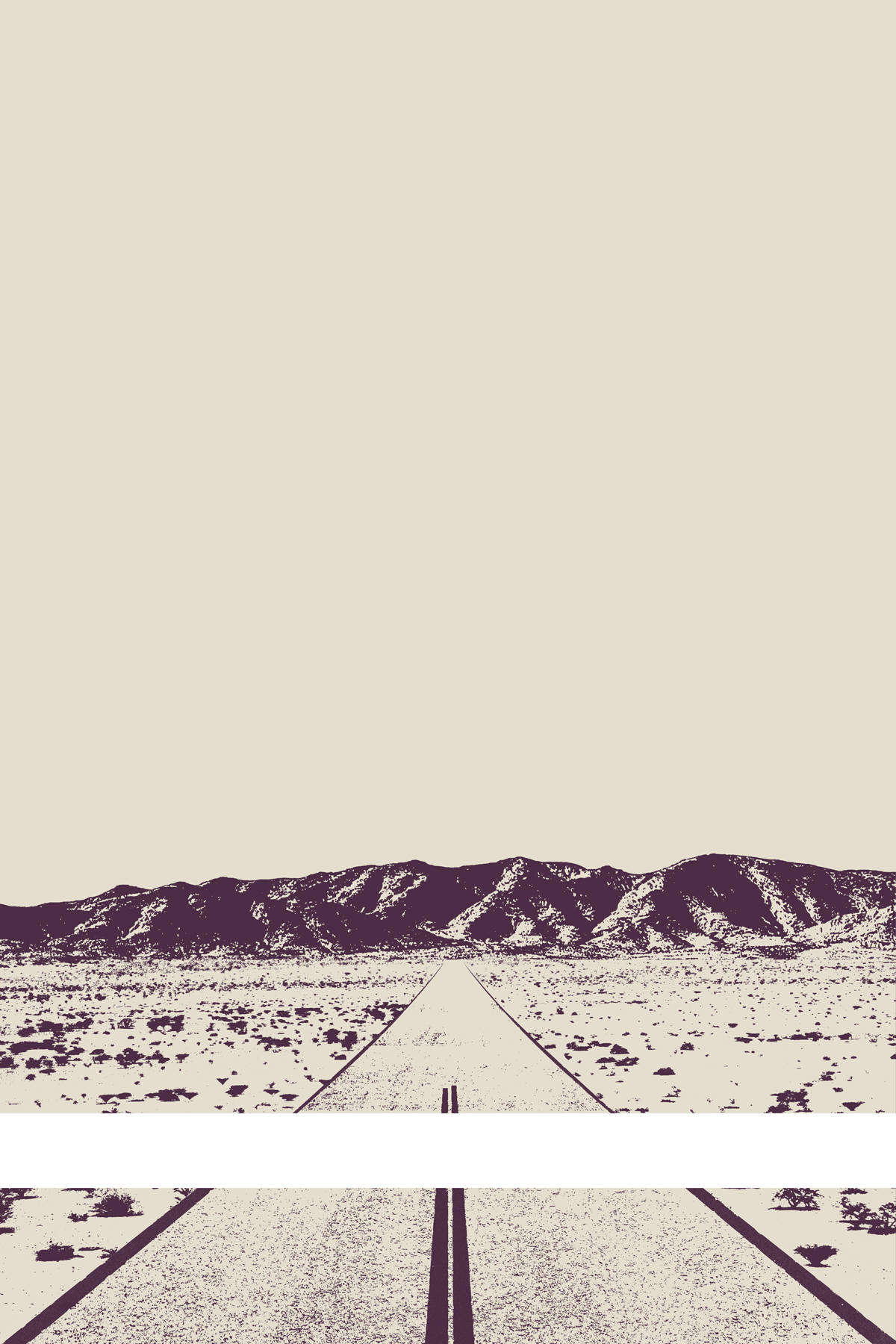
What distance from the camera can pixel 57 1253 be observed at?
10891 millimetres

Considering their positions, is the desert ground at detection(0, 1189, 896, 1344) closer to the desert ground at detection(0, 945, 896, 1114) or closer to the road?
the road

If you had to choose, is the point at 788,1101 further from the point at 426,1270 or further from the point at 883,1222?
the point at 426,1270

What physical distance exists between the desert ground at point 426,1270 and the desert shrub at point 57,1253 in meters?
0.06

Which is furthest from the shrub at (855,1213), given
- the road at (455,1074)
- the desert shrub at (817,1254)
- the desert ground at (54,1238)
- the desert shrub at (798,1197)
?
the desert ground at (54,1238)

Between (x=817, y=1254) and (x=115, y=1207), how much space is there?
6.75 meters

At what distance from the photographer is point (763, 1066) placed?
26828 mm

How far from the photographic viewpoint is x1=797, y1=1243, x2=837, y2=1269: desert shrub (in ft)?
34.2

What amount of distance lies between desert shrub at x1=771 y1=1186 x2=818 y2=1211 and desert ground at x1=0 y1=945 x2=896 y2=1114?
658 cm

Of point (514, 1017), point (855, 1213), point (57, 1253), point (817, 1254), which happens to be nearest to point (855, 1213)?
point (855, 1213)

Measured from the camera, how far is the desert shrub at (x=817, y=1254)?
34.2 feet

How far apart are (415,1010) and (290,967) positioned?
171ft

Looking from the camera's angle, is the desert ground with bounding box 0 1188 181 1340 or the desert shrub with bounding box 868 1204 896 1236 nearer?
the desert ground with bounding box 0 1188 181 1340

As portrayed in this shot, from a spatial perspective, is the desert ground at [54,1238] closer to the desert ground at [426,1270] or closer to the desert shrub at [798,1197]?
the desert ground at [426,1270]

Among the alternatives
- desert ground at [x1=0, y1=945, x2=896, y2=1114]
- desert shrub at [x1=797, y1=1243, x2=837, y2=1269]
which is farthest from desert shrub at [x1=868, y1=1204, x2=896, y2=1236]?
desert ground at [x1=0, y1=945, x2=896, y2=1114]
